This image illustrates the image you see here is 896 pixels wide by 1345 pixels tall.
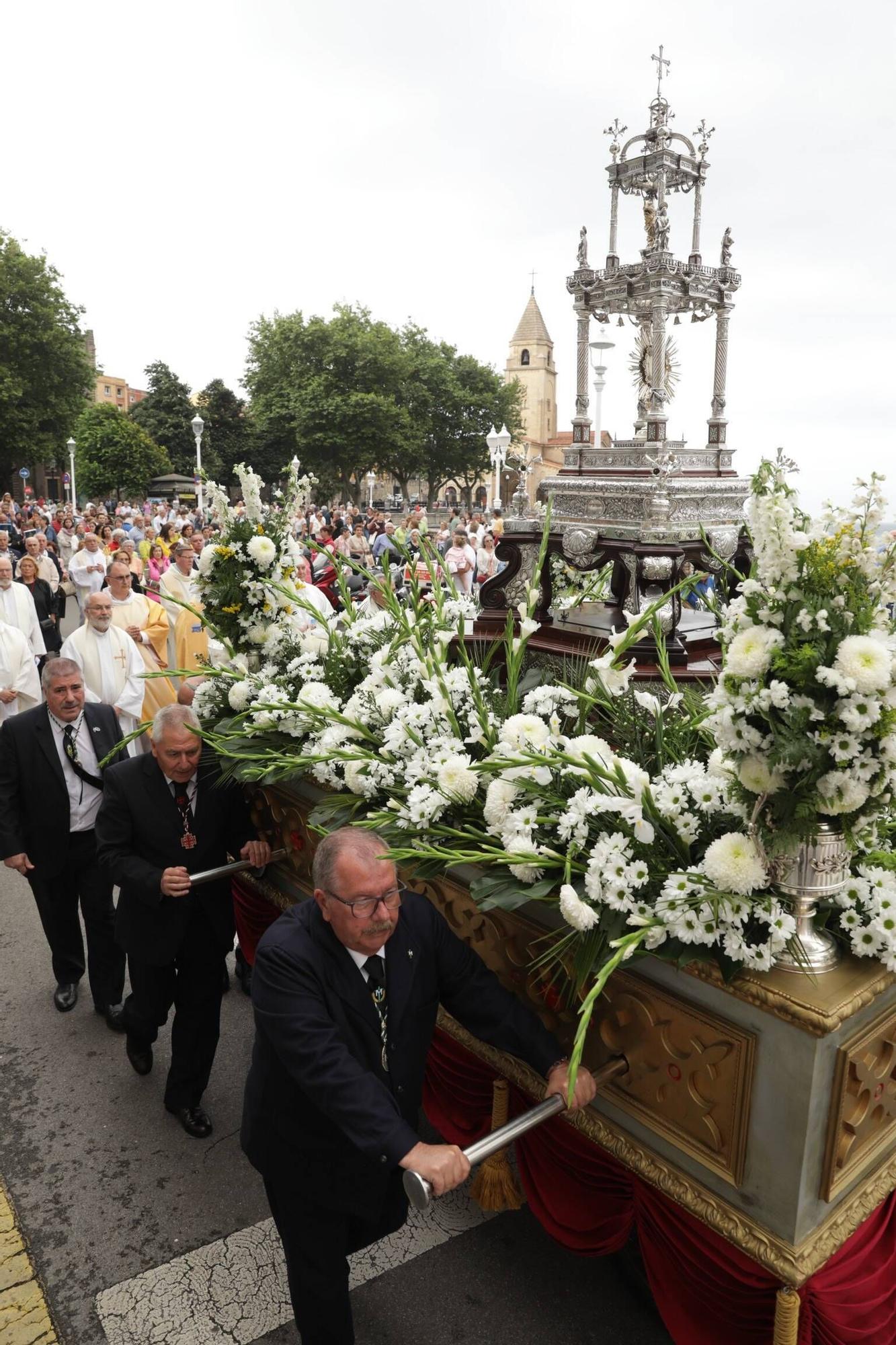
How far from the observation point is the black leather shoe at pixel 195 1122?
12.3ft

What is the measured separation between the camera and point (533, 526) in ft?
20.8

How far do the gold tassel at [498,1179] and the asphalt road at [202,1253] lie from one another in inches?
8.8

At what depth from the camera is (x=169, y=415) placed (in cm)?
5672

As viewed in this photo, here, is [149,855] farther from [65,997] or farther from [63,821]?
[65,997]

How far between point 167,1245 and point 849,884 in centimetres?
256

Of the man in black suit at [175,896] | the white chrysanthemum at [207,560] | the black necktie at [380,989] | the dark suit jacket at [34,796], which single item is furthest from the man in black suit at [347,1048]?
the white chrysanthemum at [207,560]

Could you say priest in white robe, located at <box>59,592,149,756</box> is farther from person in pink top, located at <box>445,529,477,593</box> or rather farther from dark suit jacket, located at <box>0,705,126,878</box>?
person in pink top, located at <box>445,529,477,593</box>

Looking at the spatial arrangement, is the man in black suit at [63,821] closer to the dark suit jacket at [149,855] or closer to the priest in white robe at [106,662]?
the dark suit jacket at [149,855]

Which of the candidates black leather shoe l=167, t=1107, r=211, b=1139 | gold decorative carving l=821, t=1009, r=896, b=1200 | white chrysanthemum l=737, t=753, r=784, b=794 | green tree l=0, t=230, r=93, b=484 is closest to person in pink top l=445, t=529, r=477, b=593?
black leather shoe l=167, t=1107, r=211, b=1139

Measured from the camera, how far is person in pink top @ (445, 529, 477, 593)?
44.3ft

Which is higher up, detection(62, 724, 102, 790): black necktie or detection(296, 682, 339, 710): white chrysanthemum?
detection(296, 682, 339, 710): white chrysanthemum

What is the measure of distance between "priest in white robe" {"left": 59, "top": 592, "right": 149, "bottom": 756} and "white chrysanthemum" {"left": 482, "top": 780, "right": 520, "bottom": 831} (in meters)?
4.51

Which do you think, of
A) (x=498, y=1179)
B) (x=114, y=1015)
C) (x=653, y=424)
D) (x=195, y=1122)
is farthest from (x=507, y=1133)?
(x=653, y=424)

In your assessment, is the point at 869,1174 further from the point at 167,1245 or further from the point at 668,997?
the point at 167,1245
